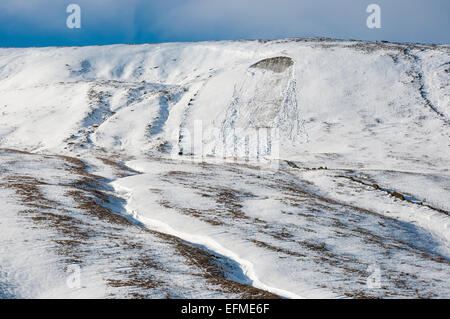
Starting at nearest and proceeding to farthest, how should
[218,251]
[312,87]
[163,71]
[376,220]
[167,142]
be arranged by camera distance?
[218,251]
[376,220]
[167,142]
[312,87]
[163,71]

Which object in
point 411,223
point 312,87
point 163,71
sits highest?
point 163,71

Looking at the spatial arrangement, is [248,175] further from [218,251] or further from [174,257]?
[174,257]

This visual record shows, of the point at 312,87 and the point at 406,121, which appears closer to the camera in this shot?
the point at 406,121

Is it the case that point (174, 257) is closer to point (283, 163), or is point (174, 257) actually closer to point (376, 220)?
A: point (376, 220)

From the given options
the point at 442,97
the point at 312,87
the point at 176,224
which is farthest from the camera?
the point at 312,87

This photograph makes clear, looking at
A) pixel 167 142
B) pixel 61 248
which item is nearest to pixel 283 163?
pixel 167 142

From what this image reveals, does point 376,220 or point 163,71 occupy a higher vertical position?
point 163,71
